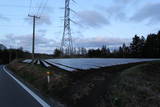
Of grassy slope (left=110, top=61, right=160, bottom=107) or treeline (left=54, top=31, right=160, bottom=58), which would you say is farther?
treeline (left=54, top=31, right=160, bottom=58)

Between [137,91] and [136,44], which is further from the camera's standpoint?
[136,44]

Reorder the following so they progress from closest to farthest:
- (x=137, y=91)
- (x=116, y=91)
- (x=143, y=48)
→ (x=137, y=91), (x=116, y=91), (x=143, y=48)

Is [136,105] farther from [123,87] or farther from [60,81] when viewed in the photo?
[60,81]

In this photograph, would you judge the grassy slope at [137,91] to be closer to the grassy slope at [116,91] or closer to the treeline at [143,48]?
the grassy slope at [116,91]

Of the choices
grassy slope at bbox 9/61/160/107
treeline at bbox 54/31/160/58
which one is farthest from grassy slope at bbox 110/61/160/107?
treeline at bbox 54/31/160/58

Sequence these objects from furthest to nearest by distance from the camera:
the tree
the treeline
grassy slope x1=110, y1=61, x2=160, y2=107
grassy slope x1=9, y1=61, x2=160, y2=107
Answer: the tree < the treeline < grassy slope x1=9, y1=61, x2=160, y2=107 < grassy slope x1=110, y1=61, x2=160, y2=107

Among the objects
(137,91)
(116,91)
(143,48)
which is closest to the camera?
(137,91)

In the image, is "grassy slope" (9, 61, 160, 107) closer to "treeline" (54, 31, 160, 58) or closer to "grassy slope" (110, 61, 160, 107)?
"grassy slope" (110, 61, 160, 107)

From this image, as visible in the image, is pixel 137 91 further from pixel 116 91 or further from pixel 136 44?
pixel 136 44

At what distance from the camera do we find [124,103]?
8258 millimetres

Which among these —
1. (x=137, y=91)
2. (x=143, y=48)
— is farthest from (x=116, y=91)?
(x=143, y=48)

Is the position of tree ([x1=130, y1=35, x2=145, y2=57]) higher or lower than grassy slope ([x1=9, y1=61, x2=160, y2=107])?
higher

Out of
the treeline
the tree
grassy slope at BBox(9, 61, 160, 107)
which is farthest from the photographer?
the tree

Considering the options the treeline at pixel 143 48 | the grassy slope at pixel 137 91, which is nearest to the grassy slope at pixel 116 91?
the grassy slope at pixel 137 91
